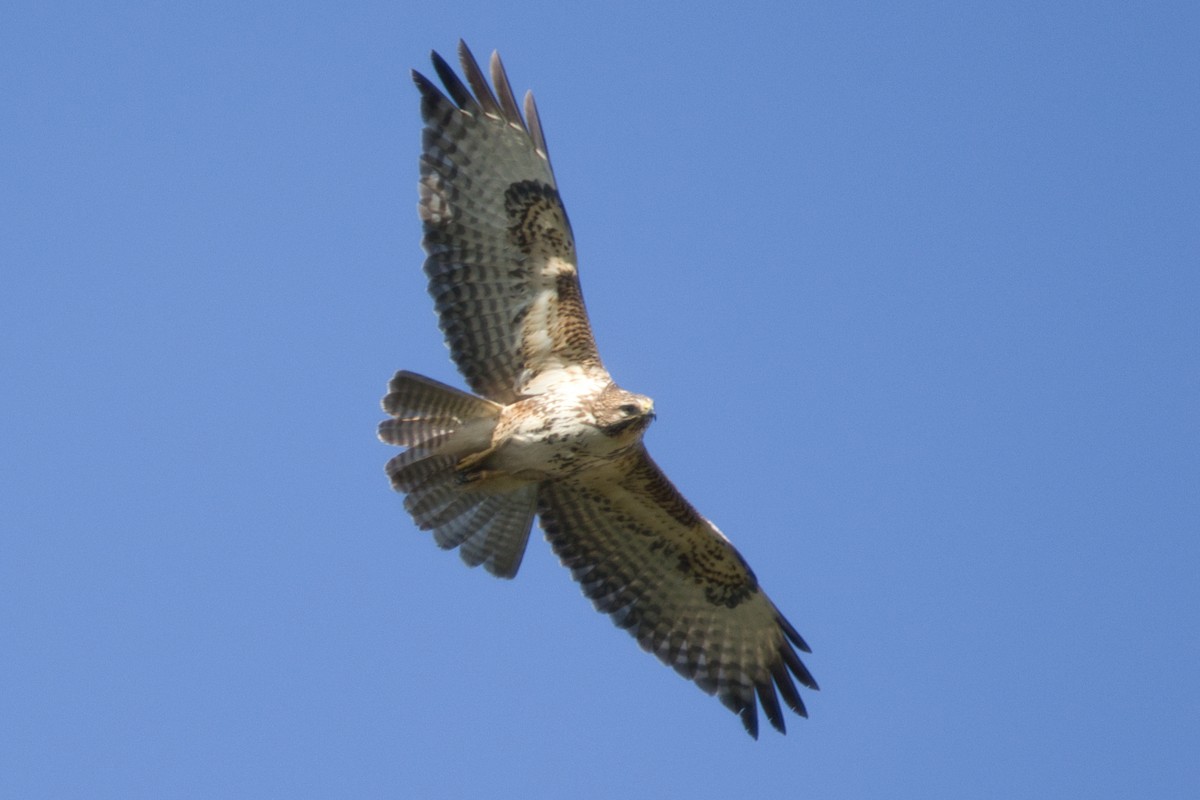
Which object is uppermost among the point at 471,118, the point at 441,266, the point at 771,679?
the point at 471,118

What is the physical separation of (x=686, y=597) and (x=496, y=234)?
8.32 feet

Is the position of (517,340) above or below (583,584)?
above

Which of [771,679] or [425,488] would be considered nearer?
[425,488]

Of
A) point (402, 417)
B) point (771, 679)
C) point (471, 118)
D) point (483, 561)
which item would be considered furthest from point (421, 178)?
point (771, 679)

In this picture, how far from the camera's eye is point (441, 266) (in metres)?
11.0

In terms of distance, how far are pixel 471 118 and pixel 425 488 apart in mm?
2083

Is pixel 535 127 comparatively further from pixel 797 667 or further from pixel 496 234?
pixel 797 667

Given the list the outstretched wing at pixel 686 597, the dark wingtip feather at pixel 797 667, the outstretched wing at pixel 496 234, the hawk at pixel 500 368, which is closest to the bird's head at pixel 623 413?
the hawk at pixel 500 368

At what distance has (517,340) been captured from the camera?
11148mm

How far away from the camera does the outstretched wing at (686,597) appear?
460 inches

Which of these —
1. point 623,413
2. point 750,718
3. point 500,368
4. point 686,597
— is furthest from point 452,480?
point 750,718

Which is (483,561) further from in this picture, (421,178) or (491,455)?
A: (421,178)

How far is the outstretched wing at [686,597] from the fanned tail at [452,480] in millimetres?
346

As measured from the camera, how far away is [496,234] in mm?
11023
